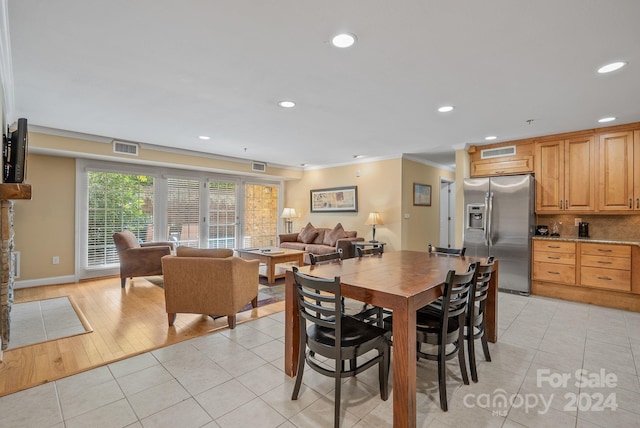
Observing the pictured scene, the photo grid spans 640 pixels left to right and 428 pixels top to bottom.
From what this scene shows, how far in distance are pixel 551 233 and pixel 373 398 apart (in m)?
4.30

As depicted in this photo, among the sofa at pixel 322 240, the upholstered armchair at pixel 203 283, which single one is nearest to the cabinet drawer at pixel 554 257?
the sofa at pixel 322 240

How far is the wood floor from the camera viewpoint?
232cm

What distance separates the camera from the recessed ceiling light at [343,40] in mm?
2051

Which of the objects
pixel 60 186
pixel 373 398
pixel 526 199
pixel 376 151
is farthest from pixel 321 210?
pixel 373 398

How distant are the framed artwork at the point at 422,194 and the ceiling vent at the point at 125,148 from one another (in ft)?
17.7

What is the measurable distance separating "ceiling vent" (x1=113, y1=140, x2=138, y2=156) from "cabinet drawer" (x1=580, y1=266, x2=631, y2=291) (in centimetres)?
708

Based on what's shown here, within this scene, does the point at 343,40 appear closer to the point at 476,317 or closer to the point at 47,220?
the point at 476,317

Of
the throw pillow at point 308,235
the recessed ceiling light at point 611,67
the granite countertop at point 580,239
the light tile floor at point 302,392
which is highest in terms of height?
the recessed ceiling light at point 611,67

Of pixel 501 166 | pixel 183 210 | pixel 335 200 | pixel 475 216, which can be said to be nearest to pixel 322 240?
pixel 335 200

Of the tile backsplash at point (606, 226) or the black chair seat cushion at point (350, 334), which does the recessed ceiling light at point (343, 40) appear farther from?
the tile backsplash at point (606, 226)

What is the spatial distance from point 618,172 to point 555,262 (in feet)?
4.63

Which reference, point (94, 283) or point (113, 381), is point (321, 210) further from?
point (113, 381)

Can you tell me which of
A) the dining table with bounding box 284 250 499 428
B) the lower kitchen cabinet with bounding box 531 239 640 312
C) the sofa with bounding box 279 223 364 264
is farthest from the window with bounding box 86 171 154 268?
the lower kitchen cabinet with bounding box 531 239 640 312

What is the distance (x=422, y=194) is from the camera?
6660 millimetres
